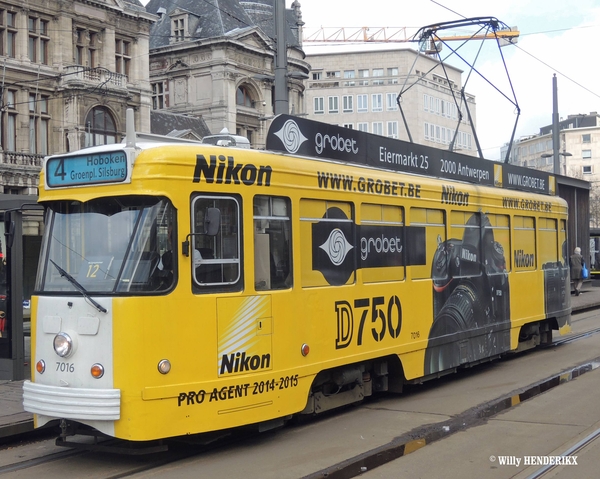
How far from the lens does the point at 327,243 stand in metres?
8.30

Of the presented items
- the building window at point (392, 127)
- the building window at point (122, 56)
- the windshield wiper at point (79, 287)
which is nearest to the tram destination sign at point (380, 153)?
the windshield wiper at point (79, 287)

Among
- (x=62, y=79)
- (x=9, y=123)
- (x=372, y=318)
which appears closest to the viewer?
(x=372, y=318)

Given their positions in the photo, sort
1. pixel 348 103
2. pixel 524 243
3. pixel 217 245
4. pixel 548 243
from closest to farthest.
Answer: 1. pixel 217 245
2. pixel 524 243
3. pixel 548 243
4. pixel 348 103

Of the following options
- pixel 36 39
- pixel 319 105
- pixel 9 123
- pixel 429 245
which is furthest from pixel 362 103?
pixel 429 245

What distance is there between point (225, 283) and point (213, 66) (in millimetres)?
46652

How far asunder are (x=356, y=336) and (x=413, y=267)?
5.23 ft

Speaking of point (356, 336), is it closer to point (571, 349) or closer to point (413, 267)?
point (413, 267)

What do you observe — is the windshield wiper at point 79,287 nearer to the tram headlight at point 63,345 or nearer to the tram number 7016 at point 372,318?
the tram headlight at point 63,345

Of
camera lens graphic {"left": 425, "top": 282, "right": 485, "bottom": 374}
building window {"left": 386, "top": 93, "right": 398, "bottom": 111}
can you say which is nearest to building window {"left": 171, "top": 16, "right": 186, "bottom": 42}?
building window {"left": 386, "top": 93, "right": 398, "bottom": 111}

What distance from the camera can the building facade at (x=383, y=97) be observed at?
7706cm

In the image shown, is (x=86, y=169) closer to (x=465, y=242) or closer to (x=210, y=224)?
(x=210, y=224)

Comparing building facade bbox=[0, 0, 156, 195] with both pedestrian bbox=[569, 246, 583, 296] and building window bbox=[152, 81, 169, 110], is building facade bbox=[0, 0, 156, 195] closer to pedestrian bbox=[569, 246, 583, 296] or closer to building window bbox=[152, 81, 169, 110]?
building window bbox=[152, 81, 169, 110]

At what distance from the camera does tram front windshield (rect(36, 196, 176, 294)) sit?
21.9ft

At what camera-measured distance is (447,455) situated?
7.17 m
